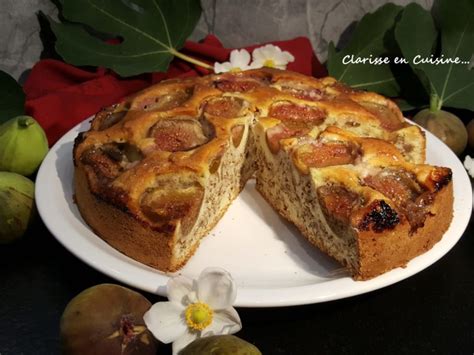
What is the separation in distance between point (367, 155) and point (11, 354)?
1.50 metres

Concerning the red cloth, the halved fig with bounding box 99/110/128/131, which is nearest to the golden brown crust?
the halved fig with bounding box 99/110/128/131

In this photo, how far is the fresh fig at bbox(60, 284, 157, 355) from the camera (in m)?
1.82

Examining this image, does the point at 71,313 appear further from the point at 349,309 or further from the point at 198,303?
the point at 349,309

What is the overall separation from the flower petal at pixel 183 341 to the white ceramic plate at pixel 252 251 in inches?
7.2

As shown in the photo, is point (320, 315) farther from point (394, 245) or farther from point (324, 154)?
point (324, 154)

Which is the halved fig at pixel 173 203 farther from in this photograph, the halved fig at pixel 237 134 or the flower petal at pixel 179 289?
the halved fig at pixel 237 134

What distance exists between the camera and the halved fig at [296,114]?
107 inches

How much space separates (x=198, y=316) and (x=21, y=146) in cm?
128

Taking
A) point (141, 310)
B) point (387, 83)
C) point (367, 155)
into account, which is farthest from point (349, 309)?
point (387, 83)

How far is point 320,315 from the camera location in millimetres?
2258

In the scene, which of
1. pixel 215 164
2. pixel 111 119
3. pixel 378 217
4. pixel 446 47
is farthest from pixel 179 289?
pixel 446 47

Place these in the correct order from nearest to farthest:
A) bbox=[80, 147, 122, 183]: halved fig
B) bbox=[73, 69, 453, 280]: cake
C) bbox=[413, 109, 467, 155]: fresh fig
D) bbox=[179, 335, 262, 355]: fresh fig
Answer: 1. bbox=[179, 335, 262, 355]: fresh fig
2. bbox=[73, 69, 453, 280]: cake
3. bbox=[80, 147, 122, 183]: halved fig
4. bbox=[413, 109, 467, 155]: fresh fig

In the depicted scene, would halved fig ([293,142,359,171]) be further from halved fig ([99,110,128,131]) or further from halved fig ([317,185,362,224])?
halved fig ([99,110,128,131])

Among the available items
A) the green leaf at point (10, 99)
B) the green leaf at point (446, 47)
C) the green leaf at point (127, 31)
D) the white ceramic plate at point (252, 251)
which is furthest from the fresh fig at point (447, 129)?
the green leaf at point (10, 99)
